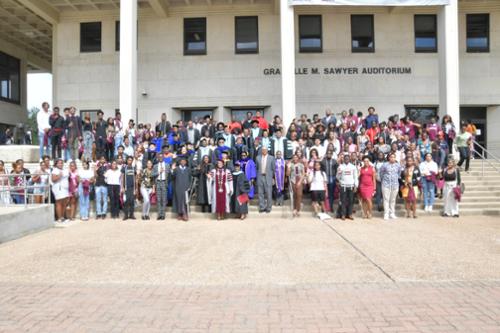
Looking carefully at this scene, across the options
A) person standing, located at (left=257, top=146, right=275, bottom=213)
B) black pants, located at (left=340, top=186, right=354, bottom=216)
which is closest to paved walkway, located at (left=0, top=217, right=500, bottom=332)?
black pants, located at (left=340, top=186, right=354, bottom=216)

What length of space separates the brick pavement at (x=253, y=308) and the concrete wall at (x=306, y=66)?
1532 cm

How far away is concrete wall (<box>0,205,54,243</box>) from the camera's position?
8.91 meters

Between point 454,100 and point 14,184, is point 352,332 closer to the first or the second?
point 14,184

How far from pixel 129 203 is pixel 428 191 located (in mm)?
8392

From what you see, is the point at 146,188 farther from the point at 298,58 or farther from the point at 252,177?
the point at 298,58

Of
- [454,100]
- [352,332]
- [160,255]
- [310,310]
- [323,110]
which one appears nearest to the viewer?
[352,332]

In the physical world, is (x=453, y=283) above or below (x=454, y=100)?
below

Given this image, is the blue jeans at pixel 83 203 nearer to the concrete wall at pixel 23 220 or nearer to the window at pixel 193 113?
the concrete wall at pixel 23 220

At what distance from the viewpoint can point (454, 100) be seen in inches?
648

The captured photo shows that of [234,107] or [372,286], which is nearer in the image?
[372,286]

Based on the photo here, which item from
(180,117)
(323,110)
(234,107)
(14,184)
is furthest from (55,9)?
(323,110)

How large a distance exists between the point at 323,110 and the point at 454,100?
5711 mm

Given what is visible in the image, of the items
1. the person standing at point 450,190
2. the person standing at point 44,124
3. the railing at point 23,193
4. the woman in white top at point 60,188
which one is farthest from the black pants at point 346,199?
the person standing at point 44,124

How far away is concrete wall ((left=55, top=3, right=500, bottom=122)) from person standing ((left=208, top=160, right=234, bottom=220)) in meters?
9.18
